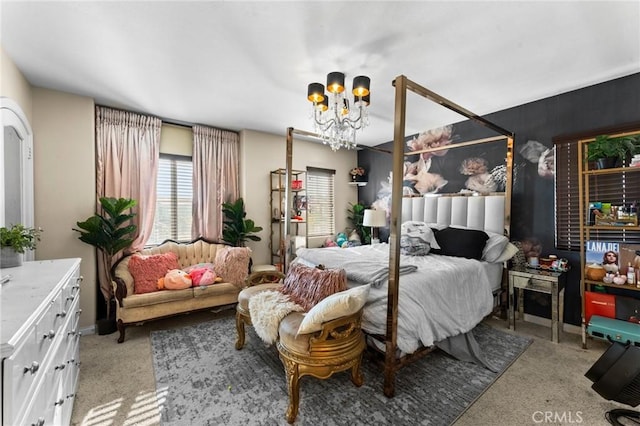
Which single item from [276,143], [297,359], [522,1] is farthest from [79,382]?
[522,1]

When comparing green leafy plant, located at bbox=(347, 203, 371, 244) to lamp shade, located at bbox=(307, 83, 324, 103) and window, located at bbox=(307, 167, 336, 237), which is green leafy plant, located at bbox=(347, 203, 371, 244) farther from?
lamp shade, located at bbox=(307, 83, 324, 103)

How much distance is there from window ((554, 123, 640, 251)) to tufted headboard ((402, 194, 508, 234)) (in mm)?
543

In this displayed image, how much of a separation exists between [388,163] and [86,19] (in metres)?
4.44

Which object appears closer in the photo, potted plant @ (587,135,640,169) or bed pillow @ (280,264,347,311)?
bed pillow @ (280,264,347,311)

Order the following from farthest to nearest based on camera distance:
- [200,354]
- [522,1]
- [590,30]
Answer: [200,354] < [590,30] < [522,1]

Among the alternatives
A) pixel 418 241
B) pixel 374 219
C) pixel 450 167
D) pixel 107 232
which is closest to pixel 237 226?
pixel 107 232

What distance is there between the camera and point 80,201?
10.3 ft

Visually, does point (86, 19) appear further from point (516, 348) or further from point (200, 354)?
point (516, 348)

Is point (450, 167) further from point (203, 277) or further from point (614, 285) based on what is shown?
point (203, 277)

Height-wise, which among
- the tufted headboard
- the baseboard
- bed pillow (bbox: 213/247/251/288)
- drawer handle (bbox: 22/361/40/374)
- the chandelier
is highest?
the chandelier

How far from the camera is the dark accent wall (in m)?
2.72

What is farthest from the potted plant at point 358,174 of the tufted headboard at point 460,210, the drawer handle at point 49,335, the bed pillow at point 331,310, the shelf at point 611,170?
the drawer handle at point 49,335

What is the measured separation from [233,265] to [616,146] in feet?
13.8

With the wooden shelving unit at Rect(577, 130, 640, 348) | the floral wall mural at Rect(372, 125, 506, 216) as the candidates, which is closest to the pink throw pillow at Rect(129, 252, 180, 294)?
the floral wall mural at Rect(372, 125, 506, 216)
